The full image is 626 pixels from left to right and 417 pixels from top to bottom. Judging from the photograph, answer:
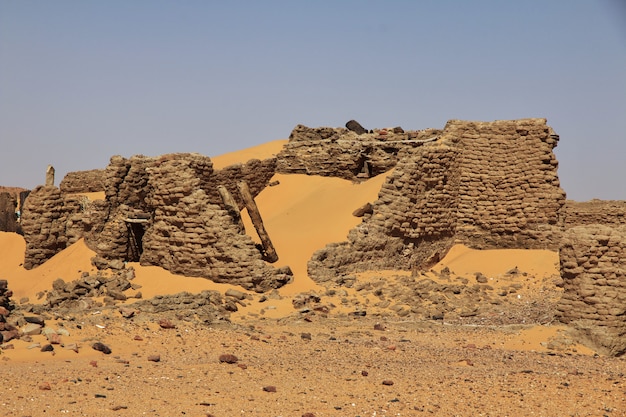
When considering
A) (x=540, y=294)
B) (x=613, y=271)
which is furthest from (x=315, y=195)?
(x=613, y=271)

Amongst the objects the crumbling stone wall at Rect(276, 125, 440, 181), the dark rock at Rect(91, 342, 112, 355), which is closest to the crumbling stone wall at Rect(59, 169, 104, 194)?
the crumbling stone wall at Rect(276, 125, 440, 181)

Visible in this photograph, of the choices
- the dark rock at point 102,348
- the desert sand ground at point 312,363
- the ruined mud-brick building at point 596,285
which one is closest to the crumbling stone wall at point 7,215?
the desert sand ground at point 312,363

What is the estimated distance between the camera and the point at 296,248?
19.3 meters

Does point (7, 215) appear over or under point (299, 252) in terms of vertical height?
over

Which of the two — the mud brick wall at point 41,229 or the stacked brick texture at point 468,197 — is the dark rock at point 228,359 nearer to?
the stacked brick texture at point 468,197

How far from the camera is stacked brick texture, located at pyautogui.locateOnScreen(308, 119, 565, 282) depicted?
19.2 m

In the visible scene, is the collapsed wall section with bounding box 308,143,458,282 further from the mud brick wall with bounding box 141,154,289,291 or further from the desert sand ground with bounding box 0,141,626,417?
the mud brick wall with bounding box 141,154,289,291

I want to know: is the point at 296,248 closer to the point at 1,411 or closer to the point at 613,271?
the point at 613,271

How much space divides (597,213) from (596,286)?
40.4ft

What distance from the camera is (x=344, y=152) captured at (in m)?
23.6

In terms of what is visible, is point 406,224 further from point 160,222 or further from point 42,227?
point 42,227

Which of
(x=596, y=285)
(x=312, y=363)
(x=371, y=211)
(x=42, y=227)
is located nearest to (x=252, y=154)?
(x=42, y=227)

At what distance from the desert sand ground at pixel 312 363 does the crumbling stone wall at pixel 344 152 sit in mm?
4970

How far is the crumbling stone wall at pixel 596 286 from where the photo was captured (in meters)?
13.1
